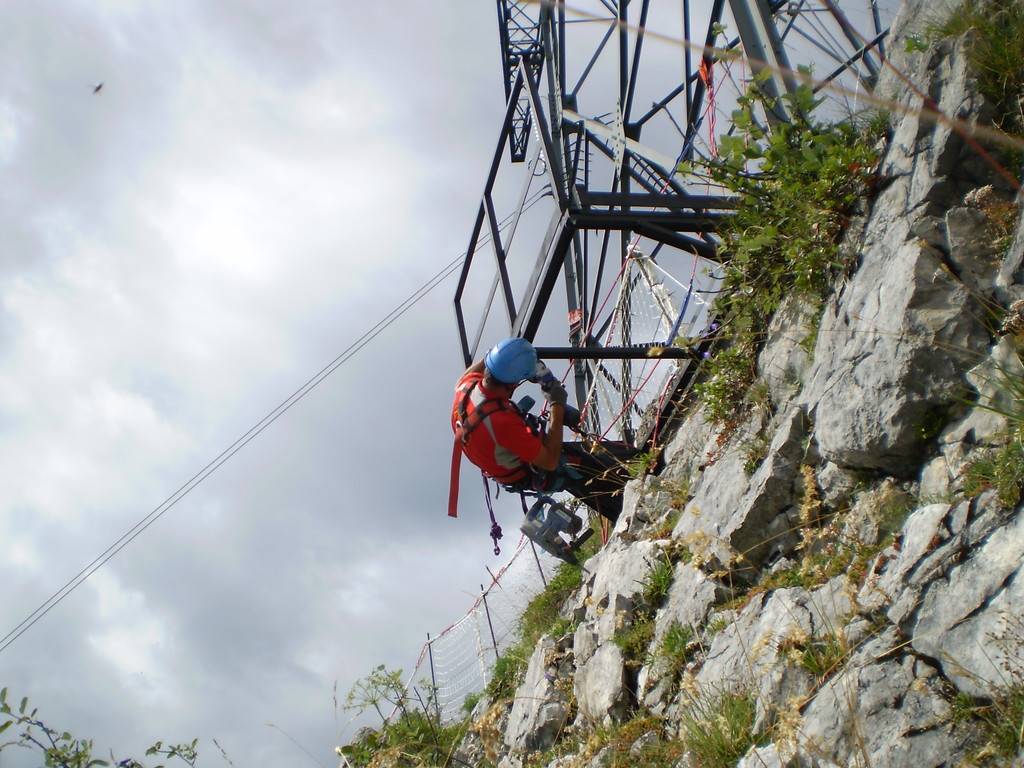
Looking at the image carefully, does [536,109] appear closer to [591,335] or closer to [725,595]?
[591,335]

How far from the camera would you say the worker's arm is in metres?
6.63

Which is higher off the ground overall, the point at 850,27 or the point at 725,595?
the point at 850,27

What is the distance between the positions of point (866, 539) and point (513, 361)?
10.9 ft

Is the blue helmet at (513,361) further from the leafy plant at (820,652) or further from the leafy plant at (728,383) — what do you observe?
the leafy plant at (820,652)

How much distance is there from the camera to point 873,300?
4.17 metres

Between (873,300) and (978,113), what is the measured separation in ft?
3.02

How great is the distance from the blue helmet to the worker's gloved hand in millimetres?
151

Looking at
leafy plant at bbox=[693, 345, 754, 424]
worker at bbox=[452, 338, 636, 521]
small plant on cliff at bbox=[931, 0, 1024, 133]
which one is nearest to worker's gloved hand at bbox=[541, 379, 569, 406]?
worker at bbox=[452, 338, 636, 521]

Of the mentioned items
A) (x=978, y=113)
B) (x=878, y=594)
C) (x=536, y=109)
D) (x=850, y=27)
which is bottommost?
(x=878, y=594)

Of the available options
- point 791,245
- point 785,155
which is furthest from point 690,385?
point 785,155

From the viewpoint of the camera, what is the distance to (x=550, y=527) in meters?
7.15

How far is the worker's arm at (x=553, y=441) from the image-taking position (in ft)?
21.7

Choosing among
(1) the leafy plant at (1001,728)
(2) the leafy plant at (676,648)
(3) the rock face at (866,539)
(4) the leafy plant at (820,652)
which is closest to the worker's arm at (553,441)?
(3) the rock face at (866,539)

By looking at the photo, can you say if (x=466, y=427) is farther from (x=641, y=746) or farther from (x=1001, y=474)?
(x=1001, y=474)
